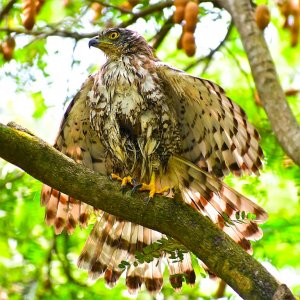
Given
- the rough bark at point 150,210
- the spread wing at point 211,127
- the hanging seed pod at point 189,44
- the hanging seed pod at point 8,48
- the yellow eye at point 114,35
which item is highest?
the yellow eye at point 114,35

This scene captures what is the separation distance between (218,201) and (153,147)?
0.61 m

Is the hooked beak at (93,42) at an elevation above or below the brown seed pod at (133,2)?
below

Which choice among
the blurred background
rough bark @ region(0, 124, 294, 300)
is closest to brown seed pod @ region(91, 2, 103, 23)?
the blurred background

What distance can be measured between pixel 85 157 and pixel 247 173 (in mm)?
1326

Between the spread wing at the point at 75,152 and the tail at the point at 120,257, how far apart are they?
0.61 feet

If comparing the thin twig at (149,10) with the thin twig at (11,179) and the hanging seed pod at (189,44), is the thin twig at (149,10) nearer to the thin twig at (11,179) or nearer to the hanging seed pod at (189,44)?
the hanging seed pod at (189,44)

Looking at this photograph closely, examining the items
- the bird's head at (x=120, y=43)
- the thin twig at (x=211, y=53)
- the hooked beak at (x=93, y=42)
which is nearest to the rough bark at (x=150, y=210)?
the bird's head at (x=120, y=43)

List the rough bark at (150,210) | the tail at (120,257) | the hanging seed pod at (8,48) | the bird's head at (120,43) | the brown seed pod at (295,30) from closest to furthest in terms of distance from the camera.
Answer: the rough bark at (150,210), the tail at (120,257), the bird's head at (120,43), the brown seed pod at (295,30), the hanging seed pod at (8,48)

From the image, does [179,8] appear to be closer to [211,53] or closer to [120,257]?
[211,53]

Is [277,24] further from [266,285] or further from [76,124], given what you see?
[266,285]

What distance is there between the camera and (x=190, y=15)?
543 centimetres

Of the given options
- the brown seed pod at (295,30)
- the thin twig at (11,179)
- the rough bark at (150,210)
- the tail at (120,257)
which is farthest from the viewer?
the brown seed pod at (295,30)

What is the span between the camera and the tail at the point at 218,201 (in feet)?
16.3

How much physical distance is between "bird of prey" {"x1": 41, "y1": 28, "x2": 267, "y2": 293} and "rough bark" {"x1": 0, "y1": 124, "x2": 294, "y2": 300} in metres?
0.95
